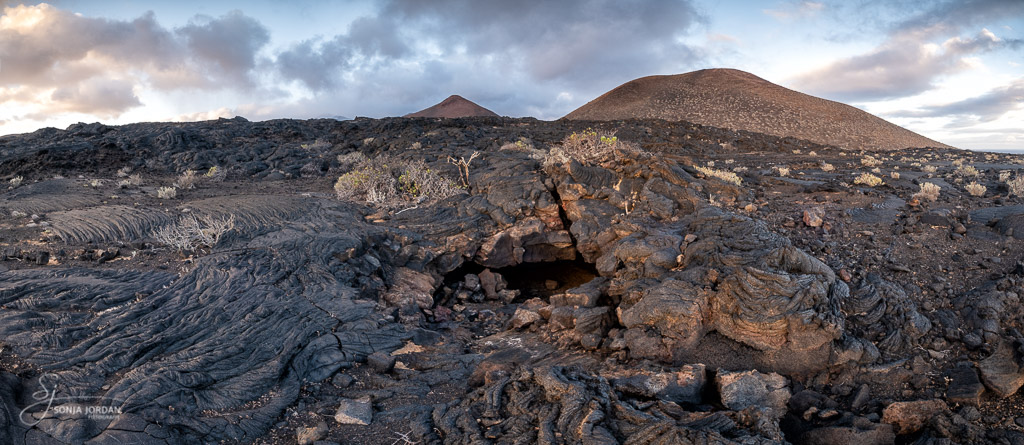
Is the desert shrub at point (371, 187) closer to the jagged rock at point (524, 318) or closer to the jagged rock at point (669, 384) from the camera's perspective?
the jagged rock at point (524, 318)

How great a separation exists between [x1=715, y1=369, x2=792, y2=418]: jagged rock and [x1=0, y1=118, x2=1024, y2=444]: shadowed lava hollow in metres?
0.03

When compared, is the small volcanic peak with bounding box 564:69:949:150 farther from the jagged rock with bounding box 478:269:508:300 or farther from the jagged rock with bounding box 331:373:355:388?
the jagged rock with bounding box 331:373:355:388

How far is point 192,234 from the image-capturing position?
794 cm

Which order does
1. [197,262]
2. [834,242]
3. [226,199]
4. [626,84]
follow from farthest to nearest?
[626,84]
[226,199]
[834,242]
[197,262]

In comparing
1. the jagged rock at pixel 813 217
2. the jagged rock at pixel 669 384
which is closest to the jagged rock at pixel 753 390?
the jagged rock at pixel 669 384

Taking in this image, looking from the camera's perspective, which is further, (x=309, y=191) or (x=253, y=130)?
(x=253, y=130)

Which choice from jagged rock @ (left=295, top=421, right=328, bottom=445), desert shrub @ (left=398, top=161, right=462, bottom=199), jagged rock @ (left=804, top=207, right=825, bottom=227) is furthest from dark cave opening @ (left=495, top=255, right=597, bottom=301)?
jagged rock @ (left=295, top=421, right=328, bottom=445)

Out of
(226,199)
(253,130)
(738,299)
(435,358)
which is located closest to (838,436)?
(738,299)

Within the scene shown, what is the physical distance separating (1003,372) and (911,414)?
132 cm

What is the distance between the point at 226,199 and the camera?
10.6 m

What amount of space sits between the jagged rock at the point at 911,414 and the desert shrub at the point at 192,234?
9031 millimetres

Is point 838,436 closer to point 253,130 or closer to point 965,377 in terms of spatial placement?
point 965,377

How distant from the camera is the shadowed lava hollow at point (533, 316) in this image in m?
4.48

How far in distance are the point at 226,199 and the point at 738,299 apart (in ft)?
33.8
